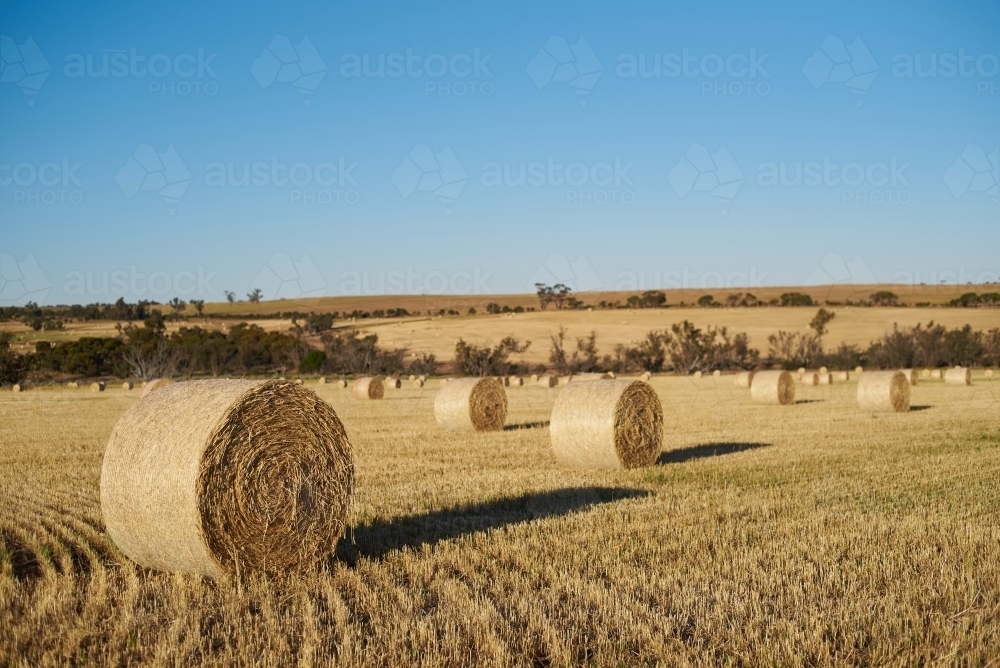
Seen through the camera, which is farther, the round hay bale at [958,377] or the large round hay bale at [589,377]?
the round hay bale at [958,377]

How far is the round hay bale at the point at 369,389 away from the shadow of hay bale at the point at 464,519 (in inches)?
807

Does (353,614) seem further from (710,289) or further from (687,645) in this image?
(710,289)

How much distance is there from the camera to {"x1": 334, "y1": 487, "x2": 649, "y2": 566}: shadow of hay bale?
836 centimetres

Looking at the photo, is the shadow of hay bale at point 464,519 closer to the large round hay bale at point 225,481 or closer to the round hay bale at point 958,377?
the large round hay bale at point 225,481

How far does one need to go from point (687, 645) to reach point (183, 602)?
3.45m

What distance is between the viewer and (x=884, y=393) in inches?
923

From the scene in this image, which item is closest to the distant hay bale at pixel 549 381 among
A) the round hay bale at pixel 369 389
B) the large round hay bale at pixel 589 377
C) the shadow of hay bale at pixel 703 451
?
the round hay bale at pixel 369 389

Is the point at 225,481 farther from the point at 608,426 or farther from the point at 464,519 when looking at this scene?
the point at 608,426

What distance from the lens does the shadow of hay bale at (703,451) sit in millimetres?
14852

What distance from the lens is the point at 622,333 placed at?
66.8m

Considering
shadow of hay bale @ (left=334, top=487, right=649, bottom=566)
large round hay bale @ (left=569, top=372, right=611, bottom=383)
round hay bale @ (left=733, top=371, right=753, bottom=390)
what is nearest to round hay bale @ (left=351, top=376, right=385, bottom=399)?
large round hay bale @ (left=569, top=372, right=611, bottom=383)

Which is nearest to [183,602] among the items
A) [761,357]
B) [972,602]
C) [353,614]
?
[353,614]

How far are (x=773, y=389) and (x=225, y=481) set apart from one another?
2194cm

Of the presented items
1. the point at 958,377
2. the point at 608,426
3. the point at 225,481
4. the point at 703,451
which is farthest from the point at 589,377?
the point at 958,377
